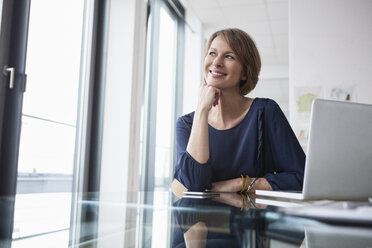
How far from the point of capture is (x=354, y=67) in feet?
10.8

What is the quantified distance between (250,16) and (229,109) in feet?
10.5

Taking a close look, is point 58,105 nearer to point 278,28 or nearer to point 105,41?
point 105,41

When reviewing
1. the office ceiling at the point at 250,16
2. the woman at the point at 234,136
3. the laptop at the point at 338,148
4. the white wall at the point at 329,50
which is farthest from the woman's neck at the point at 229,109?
the office ceiling at the point at 250,16

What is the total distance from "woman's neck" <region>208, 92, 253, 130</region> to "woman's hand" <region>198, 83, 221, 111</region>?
0.19ft

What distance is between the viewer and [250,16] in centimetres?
460

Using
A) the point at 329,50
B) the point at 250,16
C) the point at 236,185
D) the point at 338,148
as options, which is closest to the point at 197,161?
the point at 236,185

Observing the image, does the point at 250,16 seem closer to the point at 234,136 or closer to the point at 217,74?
the point at 217,74

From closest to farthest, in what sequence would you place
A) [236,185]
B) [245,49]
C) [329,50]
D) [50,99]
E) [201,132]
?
[236,185] < [201,132] < [245,49] < [50,99] < [329,50]

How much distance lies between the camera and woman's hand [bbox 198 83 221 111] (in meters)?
1.55

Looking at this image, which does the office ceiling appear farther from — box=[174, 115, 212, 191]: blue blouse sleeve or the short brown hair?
box=[174, 115, 212, 191]: blue blouse sleeve

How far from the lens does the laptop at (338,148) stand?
2.64 ft

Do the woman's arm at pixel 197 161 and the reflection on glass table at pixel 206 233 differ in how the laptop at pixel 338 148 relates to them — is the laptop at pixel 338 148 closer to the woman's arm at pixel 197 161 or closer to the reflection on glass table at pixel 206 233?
the reflection on glass table at pixel 206 233

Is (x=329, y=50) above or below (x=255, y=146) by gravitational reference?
above

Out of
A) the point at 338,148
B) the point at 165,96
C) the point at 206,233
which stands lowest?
the point at 206,233
